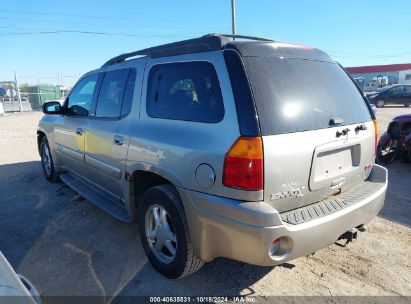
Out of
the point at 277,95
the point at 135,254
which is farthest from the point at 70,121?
the point at 277,95

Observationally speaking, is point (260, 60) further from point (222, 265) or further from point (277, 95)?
point (222, 265)

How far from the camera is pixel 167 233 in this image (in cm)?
291

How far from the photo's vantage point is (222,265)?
3.15 metres

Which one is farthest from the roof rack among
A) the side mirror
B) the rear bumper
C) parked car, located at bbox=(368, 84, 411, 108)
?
parked car, located at bbox=(368, 84, 411, 108)

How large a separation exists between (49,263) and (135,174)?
122cm

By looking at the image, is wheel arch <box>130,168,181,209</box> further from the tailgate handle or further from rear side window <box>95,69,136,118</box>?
the tailgate handle

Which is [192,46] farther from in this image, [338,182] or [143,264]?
[143,264]

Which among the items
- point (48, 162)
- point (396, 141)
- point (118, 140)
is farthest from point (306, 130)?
point (396, 141)

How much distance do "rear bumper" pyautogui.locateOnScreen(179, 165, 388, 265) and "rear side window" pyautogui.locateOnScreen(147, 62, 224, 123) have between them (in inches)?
24.2

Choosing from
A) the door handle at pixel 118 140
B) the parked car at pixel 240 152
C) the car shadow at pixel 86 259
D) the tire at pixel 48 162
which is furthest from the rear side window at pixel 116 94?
the tire at pixel 48 162

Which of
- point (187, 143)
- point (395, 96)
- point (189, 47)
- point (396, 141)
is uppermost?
point (189, 47)

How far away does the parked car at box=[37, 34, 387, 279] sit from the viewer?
2250mm

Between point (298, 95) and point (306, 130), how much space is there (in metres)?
0.28

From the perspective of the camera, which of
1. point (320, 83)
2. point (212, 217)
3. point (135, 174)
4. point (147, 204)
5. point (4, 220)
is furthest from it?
point (4, 220)
